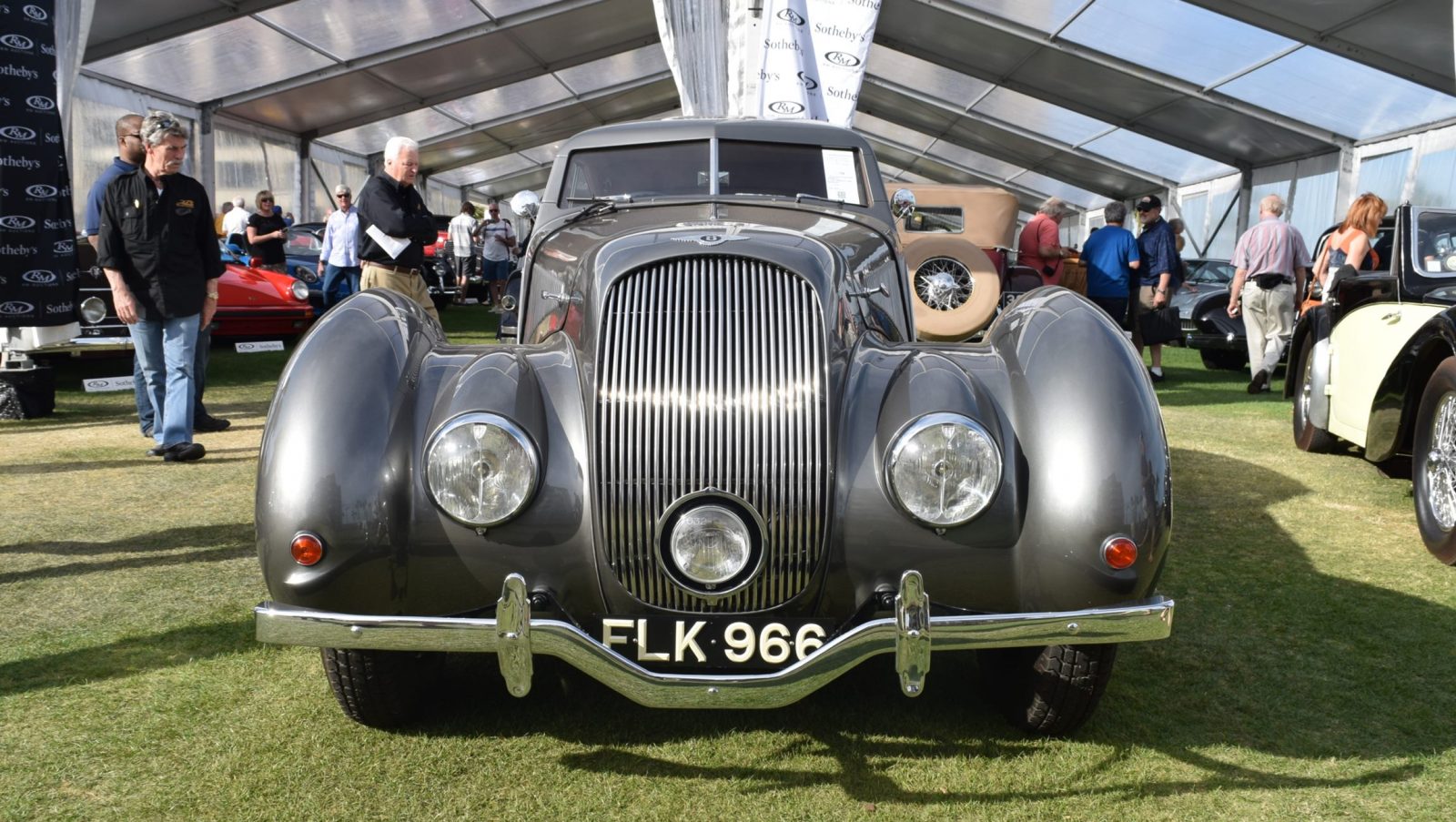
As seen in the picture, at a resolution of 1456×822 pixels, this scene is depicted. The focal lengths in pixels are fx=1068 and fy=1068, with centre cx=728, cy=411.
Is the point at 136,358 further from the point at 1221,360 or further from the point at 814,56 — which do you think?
the point at 1221,360

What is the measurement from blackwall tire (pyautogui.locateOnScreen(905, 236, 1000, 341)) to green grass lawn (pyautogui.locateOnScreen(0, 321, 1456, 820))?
424 cm

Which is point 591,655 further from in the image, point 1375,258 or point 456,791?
point 1375,258

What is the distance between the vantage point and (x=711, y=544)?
2361 millimetres

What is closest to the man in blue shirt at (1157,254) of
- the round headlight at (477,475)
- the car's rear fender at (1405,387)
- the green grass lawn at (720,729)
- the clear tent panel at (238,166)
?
the car's rear fender at (1405,387)

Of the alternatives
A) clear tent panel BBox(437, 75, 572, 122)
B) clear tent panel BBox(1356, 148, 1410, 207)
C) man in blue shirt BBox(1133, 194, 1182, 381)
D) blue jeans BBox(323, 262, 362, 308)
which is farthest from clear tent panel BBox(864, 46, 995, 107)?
blue jeans BBox(323, 262, 362, 308)

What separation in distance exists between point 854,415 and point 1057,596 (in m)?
0.61

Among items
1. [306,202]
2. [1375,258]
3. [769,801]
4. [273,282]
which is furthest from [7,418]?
[306,202]

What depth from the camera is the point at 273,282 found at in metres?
11.6

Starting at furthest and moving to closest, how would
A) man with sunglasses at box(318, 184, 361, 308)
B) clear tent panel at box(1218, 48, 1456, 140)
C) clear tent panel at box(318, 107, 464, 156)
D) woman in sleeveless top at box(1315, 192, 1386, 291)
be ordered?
clear tent panel at box(318, 107, 464, 156) → clear tent panel at box(1218, 48, 1456, 140) → man with sunglasses at box(318, 184, 361, 308) → woman in sleeveless top at box(1315, 192, 1386, 291)

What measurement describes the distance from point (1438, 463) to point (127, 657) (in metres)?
5.02

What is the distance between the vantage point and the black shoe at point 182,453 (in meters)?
5.98

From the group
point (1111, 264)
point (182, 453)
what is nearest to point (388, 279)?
point (182, 453)

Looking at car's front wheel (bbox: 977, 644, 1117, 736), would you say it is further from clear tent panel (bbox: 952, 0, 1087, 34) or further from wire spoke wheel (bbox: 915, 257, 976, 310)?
clear tent panel (bbox: 952, 0, 1087, 34)

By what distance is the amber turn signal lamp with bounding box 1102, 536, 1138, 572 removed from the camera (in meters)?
2.37
